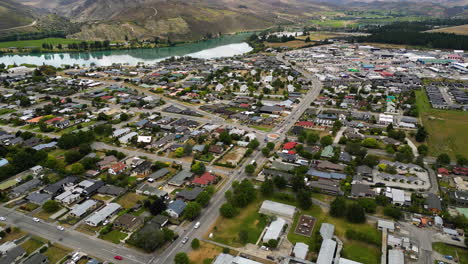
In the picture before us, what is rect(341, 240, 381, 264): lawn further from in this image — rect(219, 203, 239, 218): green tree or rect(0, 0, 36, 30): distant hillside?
rect(0, 0, 36, 30): distant hillside

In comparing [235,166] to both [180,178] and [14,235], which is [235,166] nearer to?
[180,178]

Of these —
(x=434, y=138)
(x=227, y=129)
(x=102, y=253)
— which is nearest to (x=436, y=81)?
(x=434, y=138)

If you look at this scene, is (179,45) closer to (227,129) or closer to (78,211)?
(227,129)

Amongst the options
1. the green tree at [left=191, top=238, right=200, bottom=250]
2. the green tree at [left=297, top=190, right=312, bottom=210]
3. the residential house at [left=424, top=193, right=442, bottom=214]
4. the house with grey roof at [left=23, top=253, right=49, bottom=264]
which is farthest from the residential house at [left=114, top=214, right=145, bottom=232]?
the residential house at [left=424, top=193, right=442, bottom=214]

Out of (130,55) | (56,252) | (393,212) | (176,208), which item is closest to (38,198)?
(56,252)

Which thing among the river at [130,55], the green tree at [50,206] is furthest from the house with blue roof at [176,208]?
the river at [130,55]

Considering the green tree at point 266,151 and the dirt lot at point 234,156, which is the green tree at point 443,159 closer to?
the green tree at point 266,151

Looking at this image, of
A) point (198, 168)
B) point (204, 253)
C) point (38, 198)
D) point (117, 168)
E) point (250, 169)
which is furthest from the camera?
point (117, 168)
